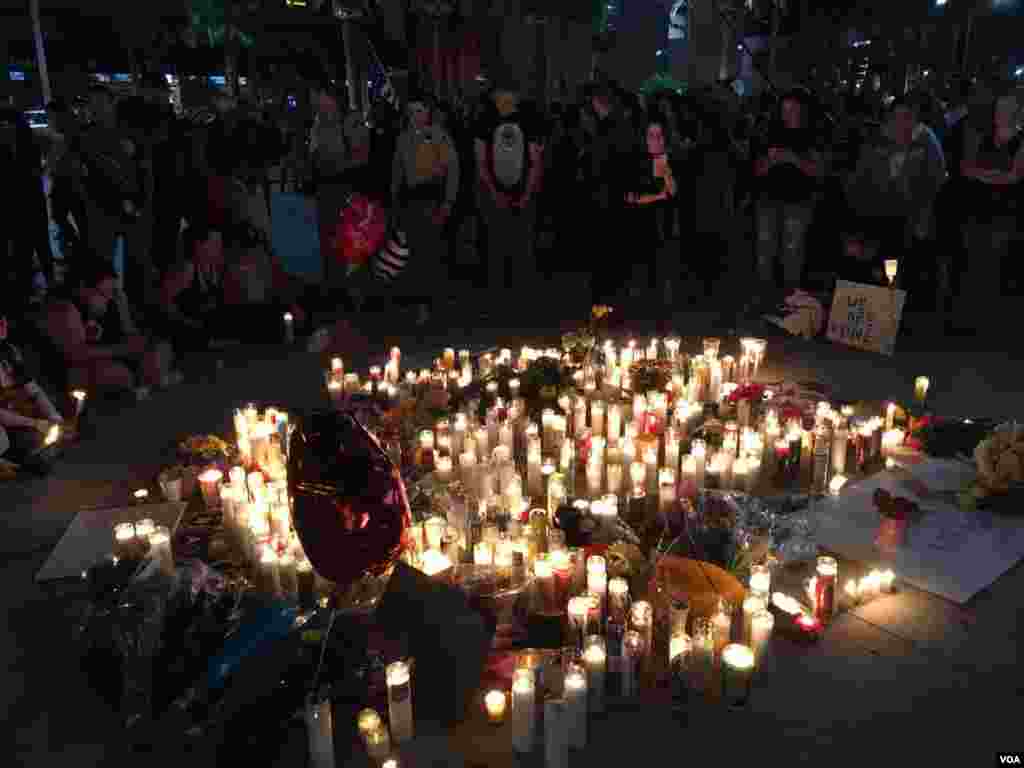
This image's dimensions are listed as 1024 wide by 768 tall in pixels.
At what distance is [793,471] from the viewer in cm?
434

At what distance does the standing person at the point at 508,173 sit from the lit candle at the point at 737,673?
16.8ft

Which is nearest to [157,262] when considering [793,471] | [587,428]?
[587,428]

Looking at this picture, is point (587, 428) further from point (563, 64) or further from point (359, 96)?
point (563, 64)

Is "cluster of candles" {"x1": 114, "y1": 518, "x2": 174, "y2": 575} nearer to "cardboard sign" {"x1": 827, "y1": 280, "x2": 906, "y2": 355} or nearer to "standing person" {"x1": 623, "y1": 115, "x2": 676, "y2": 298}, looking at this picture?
"standing person" {"x1": 623, "y1": 115, "x2": 676, "y2": 298}

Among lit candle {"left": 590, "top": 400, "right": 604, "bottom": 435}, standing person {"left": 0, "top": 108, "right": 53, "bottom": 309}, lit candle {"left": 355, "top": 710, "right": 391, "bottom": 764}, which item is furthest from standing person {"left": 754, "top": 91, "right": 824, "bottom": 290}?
standing person {"left": 0, "top": 108, "right": 53, "bottom": 309}

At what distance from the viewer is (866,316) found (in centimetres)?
631

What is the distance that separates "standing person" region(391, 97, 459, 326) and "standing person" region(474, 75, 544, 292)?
0.90ft

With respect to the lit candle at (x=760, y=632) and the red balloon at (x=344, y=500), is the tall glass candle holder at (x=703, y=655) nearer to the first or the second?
the lit candle at (x=760, y=632)

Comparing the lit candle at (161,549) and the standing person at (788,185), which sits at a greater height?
the standing person at (788,185)

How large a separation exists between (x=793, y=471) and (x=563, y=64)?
1139cm

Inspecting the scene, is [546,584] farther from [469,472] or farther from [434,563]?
[469,472]

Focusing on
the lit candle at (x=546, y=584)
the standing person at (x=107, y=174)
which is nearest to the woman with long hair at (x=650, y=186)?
the standing person at (x=107, y=174)

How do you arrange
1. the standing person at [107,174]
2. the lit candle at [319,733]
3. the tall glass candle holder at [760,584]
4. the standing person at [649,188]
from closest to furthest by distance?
the lit candle at [319,733] < the tall glass candle holder at [760,584] < the standing person at [107,174] < the standing person at [649,188]

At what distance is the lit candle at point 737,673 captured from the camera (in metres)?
2.80
